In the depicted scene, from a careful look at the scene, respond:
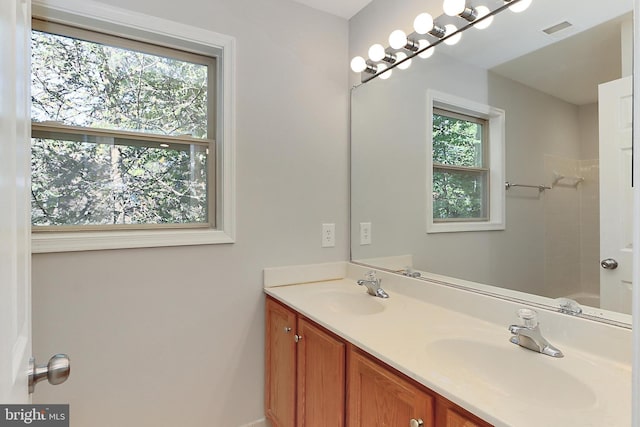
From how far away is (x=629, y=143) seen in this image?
941 millimetres

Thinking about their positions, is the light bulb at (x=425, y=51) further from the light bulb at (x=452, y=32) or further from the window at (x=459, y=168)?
the window at (x=459, y=168)

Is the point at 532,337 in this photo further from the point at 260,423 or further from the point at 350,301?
the point at 260,423

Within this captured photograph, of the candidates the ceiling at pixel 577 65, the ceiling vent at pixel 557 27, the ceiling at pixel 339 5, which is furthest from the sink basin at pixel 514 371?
the ceiling at pixel 339 5

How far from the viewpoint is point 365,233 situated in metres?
1.95

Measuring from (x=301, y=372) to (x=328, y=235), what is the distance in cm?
78

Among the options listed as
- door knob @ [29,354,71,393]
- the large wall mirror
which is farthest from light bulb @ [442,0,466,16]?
door knob @ [29,354,71,393]

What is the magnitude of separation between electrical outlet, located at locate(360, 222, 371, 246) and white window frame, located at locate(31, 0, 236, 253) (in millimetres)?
745

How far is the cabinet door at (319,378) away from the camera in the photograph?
117 cm

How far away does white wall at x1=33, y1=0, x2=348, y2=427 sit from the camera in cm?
137

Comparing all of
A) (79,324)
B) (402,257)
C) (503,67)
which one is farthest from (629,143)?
(79,324)

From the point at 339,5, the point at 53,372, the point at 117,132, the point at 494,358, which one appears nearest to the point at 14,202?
the point at 53,372

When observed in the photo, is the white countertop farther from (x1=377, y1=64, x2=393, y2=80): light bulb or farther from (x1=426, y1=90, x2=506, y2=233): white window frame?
(x1=377, y1=64, x2=393, y2=80): light bulb

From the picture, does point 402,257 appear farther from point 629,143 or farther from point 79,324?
point 79,324

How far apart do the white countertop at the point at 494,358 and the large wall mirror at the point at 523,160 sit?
0.10 metres
